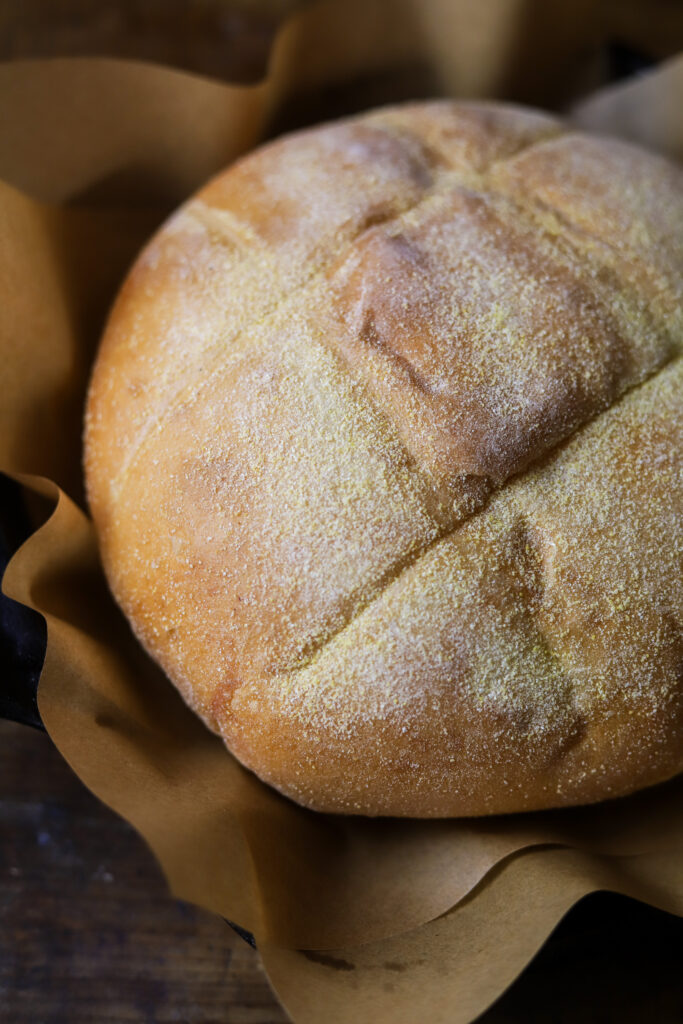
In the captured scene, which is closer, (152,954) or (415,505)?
(415,505)

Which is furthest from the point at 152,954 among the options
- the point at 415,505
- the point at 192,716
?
the point at 415,505

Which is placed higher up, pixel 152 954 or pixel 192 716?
pixel 192 716

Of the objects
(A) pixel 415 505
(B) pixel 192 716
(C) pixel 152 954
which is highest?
(A) pixel 415 505

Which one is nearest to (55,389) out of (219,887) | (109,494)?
(109,494)

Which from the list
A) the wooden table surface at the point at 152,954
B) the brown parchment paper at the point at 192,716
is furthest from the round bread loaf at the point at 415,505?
the wooden table surface at the point at 152,954

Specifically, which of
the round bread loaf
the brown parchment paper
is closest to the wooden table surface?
the brown parchment paper

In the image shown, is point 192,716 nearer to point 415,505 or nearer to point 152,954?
point 152,954
